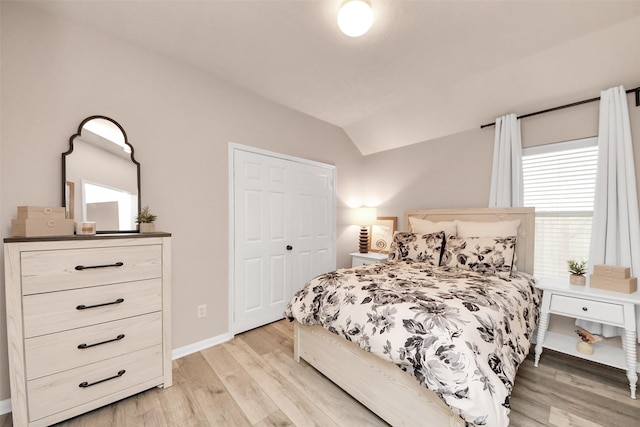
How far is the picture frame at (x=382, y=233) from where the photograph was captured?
372 cm

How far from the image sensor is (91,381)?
5.17ft

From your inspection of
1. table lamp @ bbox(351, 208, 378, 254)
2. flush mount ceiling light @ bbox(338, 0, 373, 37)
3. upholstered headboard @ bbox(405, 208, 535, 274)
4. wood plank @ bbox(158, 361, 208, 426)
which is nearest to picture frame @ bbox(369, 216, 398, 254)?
table lamp @ bbox(351, 208, 378, 254)

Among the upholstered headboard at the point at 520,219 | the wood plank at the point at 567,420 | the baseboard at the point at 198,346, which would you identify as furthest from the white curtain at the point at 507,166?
the baseboard at the point at 198,346

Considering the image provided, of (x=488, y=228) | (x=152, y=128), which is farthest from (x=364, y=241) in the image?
(x=152, y=128)

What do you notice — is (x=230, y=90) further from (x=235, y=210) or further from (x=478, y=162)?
(x=478, y=162)

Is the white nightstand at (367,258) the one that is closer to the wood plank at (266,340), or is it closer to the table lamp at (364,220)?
the table lamp at (364,220)

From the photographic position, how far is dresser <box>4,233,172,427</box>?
Result: 139cm

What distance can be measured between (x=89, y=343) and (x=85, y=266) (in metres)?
0.47

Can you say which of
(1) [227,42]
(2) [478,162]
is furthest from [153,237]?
(2) [478,162]

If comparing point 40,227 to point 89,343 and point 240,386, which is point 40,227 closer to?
point 89,343

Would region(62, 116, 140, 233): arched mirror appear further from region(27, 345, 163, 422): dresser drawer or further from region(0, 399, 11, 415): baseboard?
region(0, 399, 11, 415): baseboard

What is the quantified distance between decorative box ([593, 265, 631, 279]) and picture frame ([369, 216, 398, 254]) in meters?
2.03

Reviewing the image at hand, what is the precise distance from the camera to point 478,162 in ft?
9.68

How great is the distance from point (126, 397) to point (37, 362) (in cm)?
56
